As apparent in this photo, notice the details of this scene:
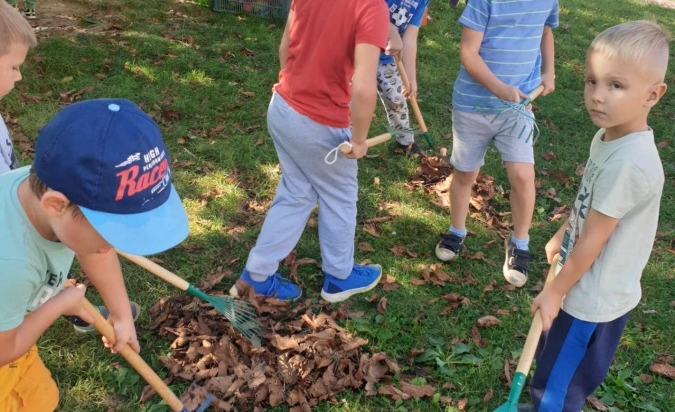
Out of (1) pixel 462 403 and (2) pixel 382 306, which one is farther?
(2) pixel 382 306

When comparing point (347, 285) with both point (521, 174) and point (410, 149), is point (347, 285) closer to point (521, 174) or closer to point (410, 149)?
point (521, 174)

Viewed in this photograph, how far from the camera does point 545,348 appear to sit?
2.50 meters

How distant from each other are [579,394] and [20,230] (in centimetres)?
224

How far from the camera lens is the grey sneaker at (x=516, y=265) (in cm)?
379

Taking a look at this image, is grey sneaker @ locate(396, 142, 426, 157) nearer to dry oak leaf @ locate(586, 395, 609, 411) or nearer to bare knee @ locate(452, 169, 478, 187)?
bare knee @ locate(452, 169, 478, 187)

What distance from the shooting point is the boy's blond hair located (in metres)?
2.29

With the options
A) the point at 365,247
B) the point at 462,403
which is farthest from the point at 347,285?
the point at 462,403

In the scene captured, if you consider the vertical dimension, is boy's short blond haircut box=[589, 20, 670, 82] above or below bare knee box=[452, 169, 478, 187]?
above

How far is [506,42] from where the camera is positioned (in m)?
3.31

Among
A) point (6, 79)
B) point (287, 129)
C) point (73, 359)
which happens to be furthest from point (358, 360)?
point (6, 79)

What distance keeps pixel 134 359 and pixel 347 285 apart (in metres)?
1.52

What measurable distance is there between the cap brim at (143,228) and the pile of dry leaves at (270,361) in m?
1.31

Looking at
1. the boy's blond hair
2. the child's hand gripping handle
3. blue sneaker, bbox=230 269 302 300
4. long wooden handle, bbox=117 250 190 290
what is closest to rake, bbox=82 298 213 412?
long wooden handle, bbox=117 250 190 290

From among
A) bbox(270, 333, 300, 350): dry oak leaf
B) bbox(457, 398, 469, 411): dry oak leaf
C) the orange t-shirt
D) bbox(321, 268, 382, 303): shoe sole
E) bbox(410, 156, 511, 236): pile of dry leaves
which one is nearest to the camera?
the orange t-shirt
